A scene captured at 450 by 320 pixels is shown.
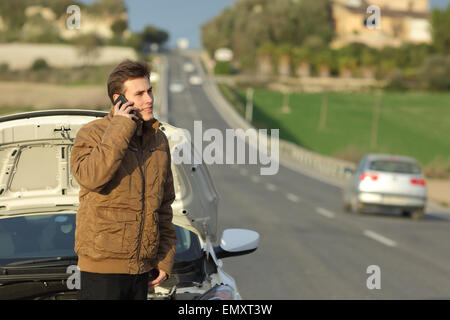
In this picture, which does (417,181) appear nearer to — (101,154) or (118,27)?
(101,154)

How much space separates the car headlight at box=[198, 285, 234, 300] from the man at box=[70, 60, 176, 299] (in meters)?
0.40

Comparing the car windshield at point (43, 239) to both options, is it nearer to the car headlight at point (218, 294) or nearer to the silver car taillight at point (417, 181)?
the car headlight at point (218, 294)

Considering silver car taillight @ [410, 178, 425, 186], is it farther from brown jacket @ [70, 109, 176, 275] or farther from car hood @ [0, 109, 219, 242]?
brown jacket @ [70, 109, 176, 275]

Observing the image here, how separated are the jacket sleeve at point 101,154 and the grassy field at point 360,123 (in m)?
44.8

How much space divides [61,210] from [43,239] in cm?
87

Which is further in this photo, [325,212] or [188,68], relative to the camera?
[188,68]

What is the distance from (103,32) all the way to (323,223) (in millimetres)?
184281

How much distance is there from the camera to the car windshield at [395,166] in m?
20.8

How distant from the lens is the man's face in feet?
12.1

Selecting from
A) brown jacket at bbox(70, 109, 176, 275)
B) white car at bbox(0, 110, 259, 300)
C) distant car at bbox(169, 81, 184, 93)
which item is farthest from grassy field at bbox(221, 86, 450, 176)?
brown jacket at bbox(70, 109, 176, 275)

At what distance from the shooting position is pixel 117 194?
355 centimetres
